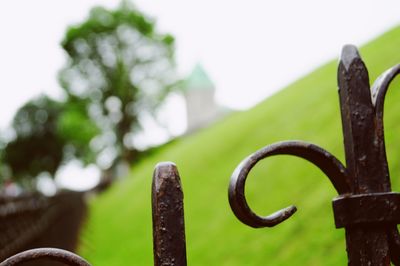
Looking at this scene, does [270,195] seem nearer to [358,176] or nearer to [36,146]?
[358,176]

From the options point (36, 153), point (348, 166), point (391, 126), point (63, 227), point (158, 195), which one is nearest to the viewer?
point (158, 195)

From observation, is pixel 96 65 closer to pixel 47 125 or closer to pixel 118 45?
pixel 118 45

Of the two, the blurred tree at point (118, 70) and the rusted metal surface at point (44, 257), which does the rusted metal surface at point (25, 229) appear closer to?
the rusted metal surface at point (44, 257)

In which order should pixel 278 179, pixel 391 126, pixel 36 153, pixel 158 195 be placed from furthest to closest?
pixel 36 153 < pixel 278 179 < pixel 391 126 < pixel 158 195

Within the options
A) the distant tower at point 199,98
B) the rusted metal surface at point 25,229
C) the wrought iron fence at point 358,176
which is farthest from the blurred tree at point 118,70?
the wrought iron fence at point 358,176

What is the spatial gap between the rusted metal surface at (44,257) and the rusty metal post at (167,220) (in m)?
0.17

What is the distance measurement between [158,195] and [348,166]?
0.48m

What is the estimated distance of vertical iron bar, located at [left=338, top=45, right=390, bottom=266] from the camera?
1242mm

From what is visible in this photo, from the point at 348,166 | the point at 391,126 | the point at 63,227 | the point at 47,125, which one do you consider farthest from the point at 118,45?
the point at 348,166

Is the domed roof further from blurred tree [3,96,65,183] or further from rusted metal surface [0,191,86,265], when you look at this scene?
rusted metal surface [0,191,86,265]

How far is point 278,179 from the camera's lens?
7734 millimetres

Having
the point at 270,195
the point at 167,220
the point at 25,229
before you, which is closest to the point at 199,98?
the point at 270,195

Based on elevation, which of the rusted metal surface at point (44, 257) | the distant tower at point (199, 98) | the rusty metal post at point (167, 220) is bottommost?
the rusted metal surface at point (44, 257)

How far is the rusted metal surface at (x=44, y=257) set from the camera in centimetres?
111
